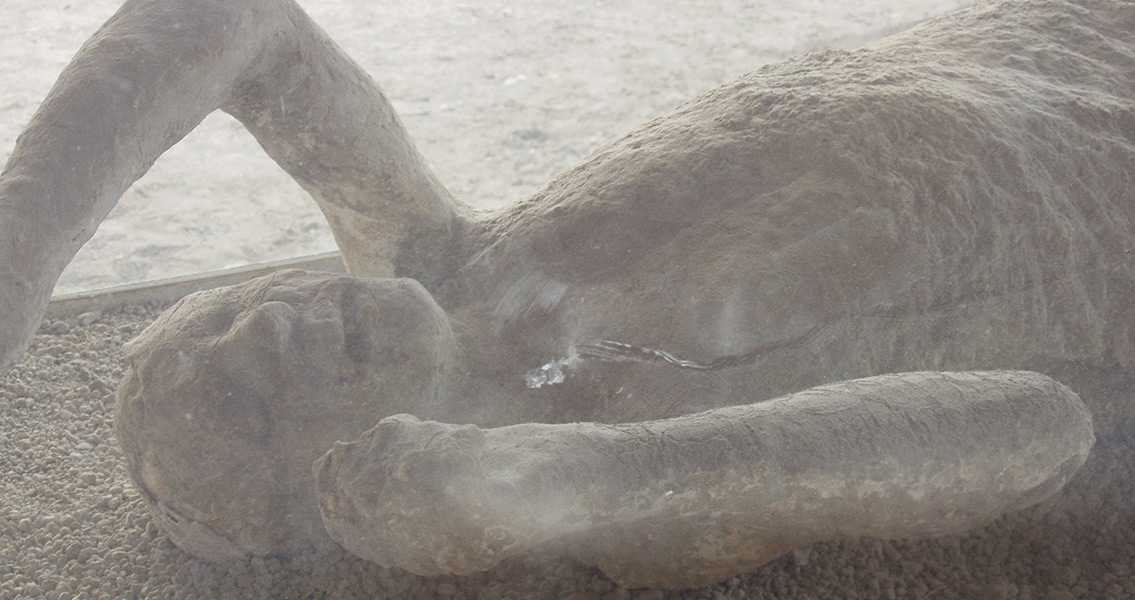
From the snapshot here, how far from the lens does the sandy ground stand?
4164mm

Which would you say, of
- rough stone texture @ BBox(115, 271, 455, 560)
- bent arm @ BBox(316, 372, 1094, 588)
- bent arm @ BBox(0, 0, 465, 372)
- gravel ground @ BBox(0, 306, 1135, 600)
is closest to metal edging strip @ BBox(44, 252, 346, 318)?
gravel ground @ BBox(0, 306, 1135, 600)

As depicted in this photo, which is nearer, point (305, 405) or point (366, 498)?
point (366, 498)

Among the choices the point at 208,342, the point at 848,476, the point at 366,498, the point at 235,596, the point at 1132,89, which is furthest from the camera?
the point at 1132,89

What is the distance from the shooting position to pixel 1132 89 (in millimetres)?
1996

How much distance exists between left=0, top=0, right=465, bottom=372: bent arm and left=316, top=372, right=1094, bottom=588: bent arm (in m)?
0.47

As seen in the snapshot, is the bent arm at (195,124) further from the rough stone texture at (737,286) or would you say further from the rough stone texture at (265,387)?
the rough stone texture at (265,387)

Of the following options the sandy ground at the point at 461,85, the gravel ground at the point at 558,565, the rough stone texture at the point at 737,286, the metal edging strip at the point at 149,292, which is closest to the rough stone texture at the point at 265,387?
the rough stone texture at the point at 737,286

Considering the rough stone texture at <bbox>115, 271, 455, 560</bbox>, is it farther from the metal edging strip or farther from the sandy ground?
the sandy ground

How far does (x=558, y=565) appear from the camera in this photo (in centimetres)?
171

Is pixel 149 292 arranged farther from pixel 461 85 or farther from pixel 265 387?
pixel 461 85

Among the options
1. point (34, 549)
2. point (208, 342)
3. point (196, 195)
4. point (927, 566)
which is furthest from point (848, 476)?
point (196, 195)

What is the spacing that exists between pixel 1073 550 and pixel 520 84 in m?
3.54

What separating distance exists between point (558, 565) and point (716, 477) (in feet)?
1.36

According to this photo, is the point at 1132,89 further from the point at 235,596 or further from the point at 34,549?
the point at 34,549
